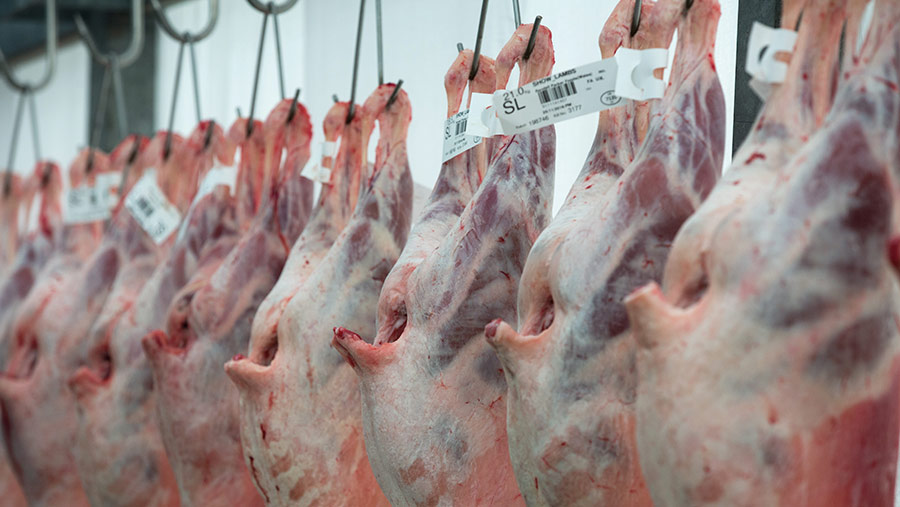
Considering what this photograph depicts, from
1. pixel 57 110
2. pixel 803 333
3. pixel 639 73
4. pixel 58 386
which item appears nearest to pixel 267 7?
pixel 58 386

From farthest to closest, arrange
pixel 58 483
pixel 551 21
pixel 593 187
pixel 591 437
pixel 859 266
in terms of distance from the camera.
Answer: pixel 58 483, pixel 551 21, pixel 593 187, pixel 591 437, pixel 859 266

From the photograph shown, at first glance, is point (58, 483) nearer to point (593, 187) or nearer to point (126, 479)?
point (126, 479)

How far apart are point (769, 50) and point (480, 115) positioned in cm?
45

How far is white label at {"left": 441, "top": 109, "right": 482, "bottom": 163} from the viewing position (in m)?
1.39

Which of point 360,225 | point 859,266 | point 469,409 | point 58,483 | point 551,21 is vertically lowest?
point 58,483

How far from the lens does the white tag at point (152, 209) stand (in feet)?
6.66

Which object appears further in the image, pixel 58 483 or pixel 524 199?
pixel 58 483

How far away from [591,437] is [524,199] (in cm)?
33

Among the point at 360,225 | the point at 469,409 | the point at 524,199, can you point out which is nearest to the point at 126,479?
the point at 360,225

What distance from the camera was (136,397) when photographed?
6.07ft

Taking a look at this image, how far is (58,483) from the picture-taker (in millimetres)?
2096

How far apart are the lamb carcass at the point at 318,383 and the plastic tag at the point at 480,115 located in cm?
22

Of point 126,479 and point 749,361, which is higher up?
point 749,361

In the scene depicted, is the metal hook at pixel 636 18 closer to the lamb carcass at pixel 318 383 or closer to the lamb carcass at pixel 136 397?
the lamb carcass at pixel 318 383
